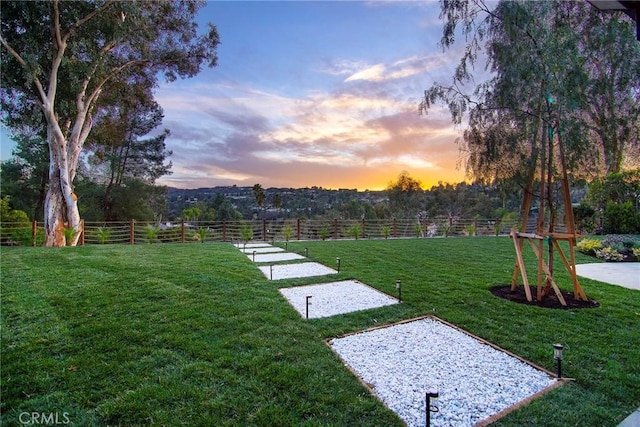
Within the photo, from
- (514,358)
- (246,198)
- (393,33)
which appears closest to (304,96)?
(393,33)

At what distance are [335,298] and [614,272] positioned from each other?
572 centimetres

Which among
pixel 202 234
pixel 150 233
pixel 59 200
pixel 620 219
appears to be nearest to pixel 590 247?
pixel 620 219

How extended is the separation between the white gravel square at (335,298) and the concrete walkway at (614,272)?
4.07 metres

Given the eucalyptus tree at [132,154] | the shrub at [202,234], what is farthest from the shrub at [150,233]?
the eucalyptus tree at [132,154]

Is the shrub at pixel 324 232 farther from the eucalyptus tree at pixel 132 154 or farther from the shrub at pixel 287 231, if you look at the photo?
the eucalyptus tree at pixel 132 154

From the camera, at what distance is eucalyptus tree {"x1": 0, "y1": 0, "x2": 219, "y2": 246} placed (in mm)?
8234

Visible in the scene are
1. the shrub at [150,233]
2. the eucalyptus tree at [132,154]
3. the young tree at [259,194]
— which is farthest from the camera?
the young tree at [259,194]

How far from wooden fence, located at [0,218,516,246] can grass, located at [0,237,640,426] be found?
5953 millimetres

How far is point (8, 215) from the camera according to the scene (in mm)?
10133

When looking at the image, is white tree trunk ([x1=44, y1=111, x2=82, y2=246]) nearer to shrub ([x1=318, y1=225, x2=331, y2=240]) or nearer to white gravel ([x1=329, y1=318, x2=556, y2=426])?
shrub ([x1=318, y1=225, x2=331, y2=240])

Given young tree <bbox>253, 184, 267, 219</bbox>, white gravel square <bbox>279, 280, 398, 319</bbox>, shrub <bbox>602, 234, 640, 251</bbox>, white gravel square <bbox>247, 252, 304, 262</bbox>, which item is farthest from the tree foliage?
young tree <bbox>253, 184, 267, 219</bbox>

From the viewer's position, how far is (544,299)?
414 centimetres

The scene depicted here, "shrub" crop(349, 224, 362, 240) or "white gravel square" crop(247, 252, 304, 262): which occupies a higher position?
"shrub" crop(349, 224, 362, 240)

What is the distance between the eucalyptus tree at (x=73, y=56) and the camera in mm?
8234
